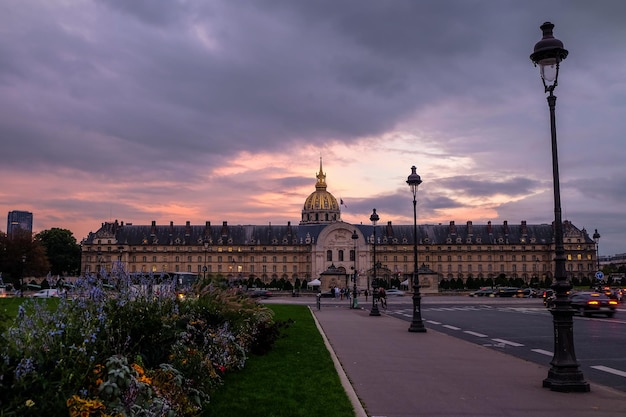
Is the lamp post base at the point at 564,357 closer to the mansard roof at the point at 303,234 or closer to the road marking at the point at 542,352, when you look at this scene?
the road marking at the point at 542,352

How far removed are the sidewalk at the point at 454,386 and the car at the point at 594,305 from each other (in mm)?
19859

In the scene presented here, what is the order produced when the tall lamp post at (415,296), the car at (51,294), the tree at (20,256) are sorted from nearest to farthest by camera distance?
1. the car at (51,294)
2. the tall lamp post at (415,296)
3. the tree at (20,256)

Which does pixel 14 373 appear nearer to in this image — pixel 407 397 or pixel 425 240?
pixel 407 397

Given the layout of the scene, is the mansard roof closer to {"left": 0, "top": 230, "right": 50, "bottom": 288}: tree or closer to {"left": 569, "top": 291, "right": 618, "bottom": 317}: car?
{"left": 0, "top": 230, "right": 50, "bottom": 288}: tree

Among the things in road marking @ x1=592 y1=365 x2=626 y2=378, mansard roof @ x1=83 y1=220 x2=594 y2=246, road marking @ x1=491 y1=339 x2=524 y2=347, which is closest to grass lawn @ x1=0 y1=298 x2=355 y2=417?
road marking @ x1=592 y1=365 x2=626 y2=378

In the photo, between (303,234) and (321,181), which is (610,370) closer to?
(303,234)

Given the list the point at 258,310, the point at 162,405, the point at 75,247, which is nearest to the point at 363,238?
the point at 75,247

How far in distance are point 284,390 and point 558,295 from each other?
5.51 m

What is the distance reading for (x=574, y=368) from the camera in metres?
10.6

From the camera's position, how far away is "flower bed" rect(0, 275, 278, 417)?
15.7 feet

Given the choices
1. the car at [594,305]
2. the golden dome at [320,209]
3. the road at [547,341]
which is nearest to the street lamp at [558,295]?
the road at [547,341]

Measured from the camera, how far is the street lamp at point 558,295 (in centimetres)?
1055

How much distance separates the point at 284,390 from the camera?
998 cm

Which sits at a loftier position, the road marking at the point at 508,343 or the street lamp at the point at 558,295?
the street lamp at the point at 558,295
